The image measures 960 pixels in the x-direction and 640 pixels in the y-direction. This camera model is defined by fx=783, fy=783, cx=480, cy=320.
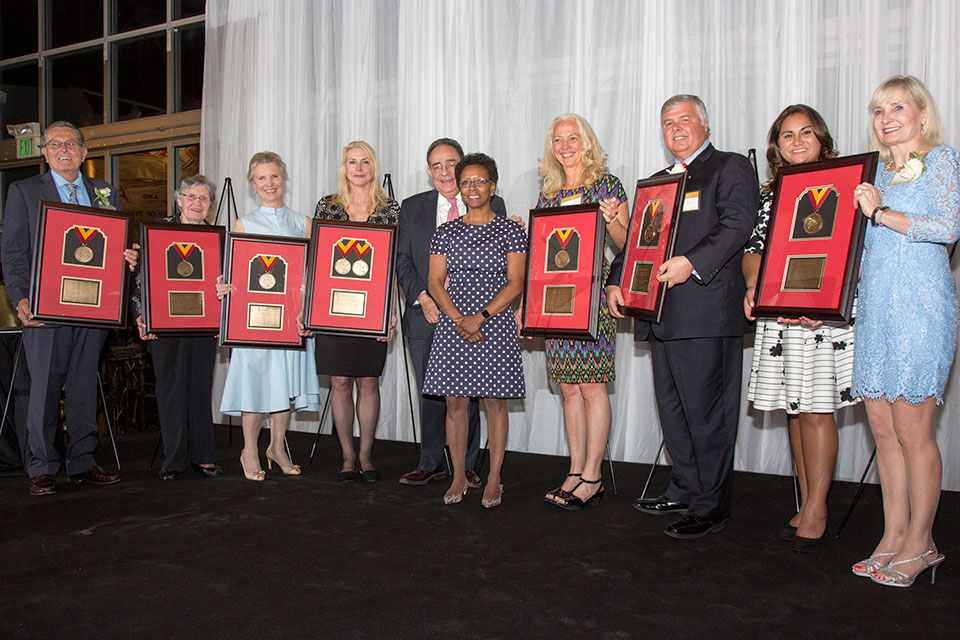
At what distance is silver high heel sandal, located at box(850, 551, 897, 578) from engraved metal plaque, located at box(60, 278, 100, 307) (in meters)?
3.60

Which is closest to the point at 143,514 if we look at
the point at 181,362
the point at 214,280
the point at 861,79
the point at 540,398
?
the point at 181,362

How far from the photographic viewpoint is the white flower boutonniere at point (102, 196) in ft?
14.0

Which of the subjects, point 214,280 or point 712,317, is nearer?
point 712,317

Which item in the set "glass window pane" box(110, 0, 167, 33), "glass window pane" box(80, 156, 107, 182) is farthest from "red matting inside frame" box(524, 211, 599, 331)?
"glass window pane" box(80, 156, 107, 182)

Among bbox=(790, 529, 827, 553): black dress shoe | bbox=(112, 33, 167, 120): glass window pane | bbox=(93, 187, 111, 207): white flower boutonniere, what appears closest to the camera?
bbox=(790, 529, 827, 553): black dress shoe

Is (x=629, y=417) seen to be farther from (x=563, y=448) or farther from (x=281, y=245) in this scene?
(x=281, y=245)

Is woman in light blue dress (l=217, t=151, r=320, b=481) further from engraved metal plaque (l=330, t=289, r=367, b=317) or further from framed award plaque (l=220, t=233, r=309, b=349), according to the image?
engraved metal plaque (l=330, t=289, r=367, b=317)

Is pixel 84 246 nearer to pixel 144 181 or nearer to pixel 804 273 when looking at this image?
pixel 804 273

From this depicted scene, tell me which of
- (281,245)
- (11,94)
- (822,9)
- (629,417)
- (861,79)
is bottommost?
(629,417)

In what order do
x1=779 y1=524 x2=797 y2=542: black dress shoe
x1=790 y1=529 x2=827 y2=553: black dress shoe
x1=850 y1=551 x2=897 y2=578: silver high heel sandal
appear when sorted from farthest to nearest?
x1=779 y1=524 x2=797 y2=542: black dress shoe
x1=790 y1=529 x2=827 y2=553: black dress shoe
x1=850 y1=551 x2=897 y2=578: silver high heel sandal

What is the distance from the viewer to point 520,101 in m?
5.06

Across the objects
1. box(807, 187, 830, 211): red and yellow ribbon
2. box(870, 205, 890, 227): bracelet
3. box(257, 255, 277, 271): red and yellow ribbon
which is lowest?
box(257, 255, 277, 271): red and yellow ribbon

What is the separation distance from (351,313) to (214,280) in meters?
0.84

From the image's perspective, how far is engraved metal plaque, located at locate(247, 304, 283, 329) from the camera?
406 cm
